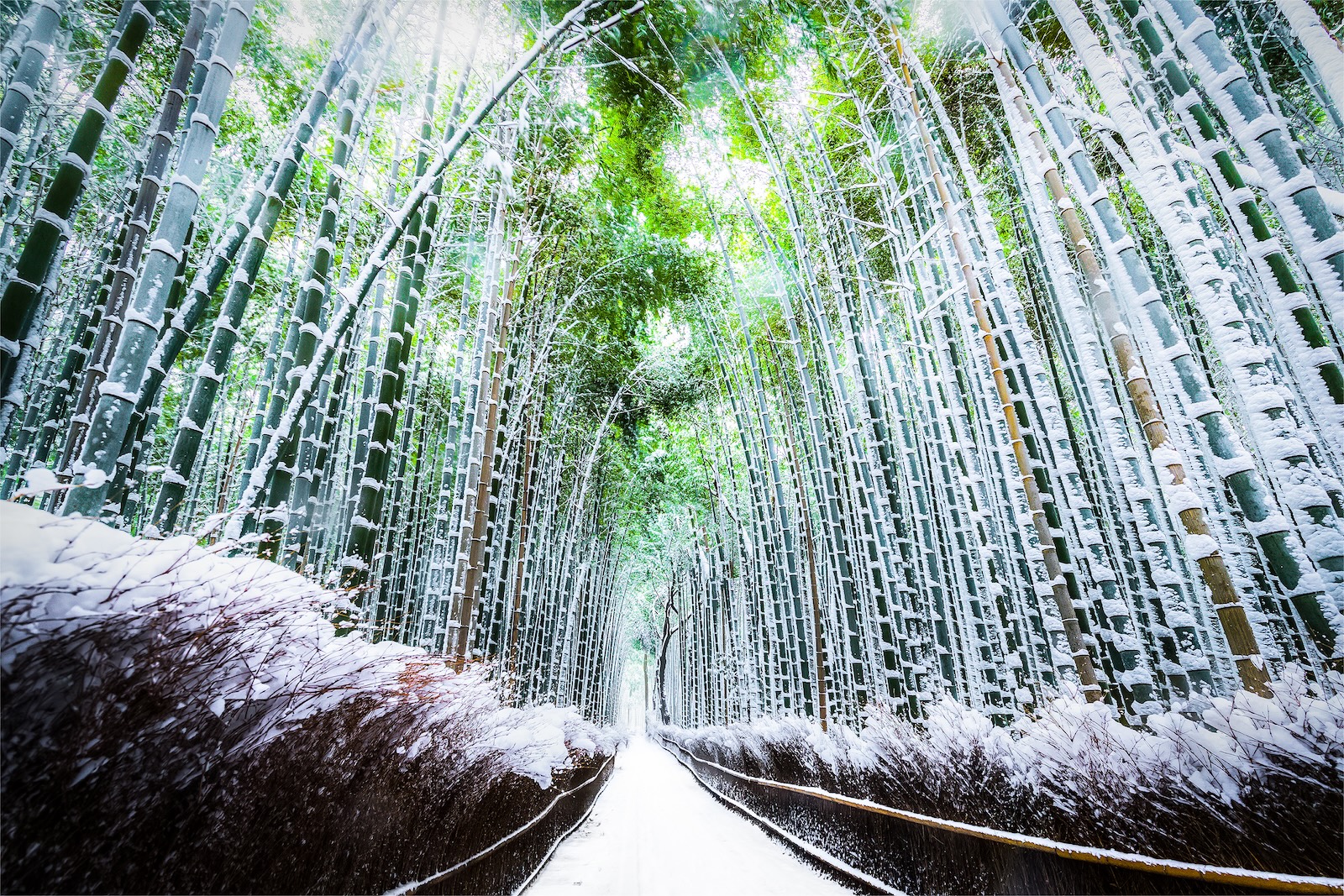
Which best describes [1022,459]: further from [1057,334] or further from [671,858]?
[671,858]

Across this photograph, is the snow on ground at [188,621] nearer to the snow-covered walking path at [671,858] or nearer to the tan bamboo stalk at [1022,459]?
the snow-covered walking path at [671,858]

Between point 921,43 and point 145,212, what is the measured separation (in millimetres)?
5184

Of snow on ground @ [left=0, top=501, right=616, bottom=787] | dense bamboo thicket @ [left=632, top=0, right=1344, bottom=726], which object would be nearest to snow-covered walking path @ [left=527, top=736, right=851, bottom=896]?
dense bamboo thicket @ [left=632, top=0, right=1344, bottom=726]

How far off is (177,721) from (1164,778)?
219 centimetres

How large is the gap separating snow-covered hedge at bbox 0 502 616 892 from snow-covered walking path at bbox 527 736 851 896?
247cm

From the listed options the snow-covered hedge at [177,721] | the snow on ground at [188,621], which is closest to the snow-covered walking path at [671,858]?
the snow-covered hedge at [177,721]

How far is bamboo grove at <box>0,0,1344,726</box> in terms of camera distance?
176cm

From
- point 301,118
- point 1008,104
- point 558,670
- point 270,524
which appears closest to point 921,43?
point 1008,104

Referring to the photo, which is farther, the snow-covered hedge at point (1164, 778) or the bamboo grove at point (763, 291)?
the bamboo grove at point (763, 291)

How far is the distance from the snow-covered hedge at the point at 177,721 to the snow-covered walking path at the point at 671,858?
2472 millimetres

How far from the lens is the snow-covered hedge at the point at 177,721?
0.67m

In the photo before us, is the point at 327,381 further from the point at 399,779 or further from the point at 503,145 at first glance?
the point at 399,779

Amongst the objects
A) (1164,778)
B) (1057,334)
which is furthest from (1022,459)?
(1057,334)

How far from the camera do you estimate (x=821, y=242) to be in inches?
199
